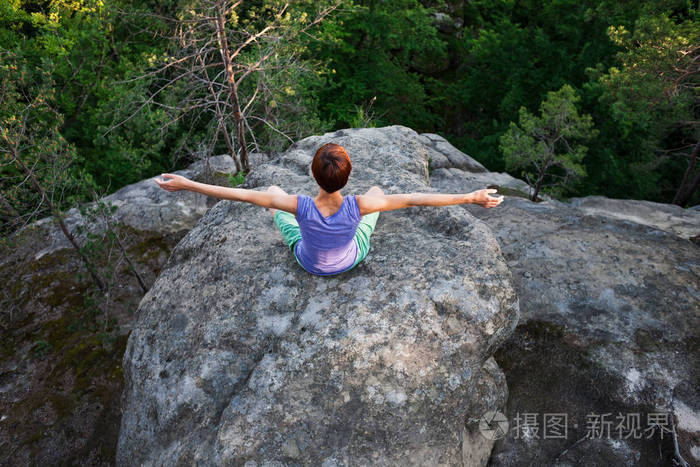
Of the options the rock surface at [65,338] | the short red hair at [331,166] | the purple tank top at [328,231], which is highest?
the short red hair at [331,166]

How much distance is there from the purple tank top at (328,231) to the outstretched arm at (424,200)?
0.10 metres

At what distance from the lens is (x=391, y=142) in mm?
5879

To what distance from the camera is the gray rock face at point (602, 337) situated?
11.8 feet

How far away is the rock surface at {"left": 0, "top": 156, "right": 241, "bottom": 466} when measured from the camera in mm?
5777

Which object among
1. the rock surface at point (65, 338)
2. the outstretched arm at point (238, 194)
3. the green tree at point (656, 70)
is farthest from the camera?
the green tree at point (656, 70)

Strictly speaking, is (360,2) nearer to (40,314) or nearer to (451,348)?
(40,314)

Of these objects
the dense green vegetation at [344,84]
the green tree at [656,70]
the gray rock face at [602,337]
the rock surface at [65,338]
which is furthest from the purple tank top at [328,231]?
the green tree at [656,70]

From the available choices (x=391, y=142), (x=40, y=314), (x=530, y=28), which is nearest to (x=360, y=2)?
(x=530, y=28)

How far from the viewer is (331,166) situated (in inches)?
121

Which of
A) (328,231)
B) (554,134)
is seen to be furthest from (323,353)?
(554,134)

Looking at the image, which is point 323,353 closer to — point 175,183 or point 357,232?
point 357,232

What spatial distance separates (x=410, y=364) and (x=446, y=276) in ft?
2.76

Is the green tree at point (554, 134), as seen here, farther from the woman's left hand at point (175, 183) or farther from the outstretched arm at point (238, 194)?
the woman's left hand at point (175, 183)

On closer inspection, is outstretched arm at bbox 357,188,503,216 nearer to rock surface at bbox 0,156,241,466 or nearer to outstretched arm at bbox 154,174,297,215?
outstretched arm at bbox 154,174,297,215
